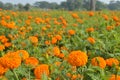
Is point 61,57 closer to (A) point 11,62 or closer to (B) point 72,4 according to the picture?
(A) point 11,62

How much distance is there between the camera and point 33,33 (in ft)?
23.0

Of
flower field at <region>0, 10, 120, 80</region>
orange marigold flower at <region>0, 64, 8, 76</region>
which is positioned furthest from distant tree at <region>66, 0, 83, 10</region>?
orange marigold flower at <region>0, 64, 8, 76</region>

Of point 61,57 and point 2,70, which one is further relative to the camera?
point 61,57

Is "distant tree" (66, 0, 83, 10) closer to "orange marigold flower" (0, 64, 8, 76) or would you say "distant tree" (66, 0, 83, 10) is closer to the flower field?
the flower field

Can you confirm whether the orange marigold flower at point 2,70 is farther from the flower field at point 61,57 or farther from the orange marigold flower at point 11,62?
the orange marigold flower at point 11,62

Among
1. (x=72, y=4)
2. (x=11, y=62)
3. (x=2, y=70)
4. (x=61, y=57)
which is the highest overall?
(x=11, y=62)

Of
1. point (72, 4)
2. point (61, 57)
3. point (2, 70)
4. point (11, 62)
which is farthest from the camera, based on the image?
point (72, 4)

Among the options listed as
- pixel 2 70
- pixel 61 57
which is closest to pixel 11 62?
pixel 2 70

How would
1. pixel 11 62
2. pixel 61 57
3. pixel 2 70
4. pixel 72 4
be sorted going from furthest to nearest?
pixel 72 4 < pixel 61 57 < pixel 2 70 < pixel 11 62

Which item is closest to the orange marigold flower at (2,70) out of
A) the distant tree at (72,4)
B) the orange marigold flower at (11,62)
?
the orange marigold flower at (11,62)

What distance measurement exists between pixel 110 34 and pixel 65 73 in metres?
2.88

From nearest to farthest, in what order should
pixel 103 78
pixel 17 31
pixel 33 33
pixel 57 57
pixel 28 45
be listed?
1. pixel 103 78
2. pixel 57 57
3. pixel 28 45
4. pixel 17 31
5. pixel 33 33

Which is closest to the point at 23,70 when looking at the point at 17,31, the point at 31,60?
the point at 31,60

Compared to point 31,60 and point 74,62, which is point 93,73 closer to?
point 74,62
